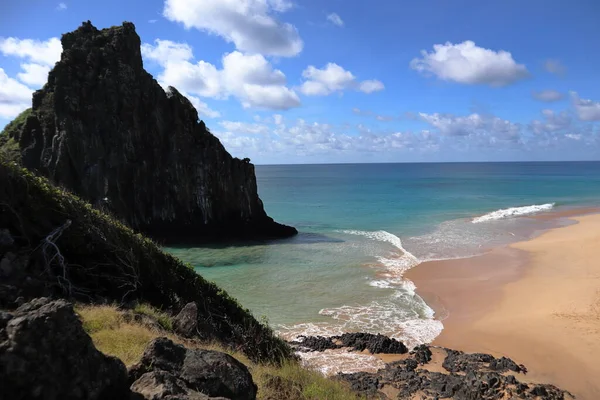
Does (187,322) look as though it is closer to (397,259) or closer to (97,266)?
(97,266)

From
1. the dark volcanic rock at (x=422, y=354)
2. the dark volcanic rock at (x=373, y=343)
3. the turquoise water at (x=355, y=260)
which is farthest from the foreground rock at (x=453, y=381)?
the turquoise water at (x=355, y=260)

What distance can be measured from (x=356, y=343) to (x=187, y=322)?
331 inches

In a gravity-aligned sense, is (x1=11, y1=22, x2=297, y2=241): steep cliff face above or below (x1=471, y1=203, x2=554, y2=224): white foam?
above

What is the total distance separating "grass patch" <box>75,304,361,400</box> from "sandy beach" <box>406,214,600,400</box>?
958cm

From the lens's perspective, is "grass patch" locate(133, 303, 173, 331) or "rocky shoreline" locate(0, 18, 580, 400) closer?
"rocky shoreline" locate(0, 18, 580, 400)

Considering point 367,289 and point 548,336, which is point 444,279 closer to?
point 367,289

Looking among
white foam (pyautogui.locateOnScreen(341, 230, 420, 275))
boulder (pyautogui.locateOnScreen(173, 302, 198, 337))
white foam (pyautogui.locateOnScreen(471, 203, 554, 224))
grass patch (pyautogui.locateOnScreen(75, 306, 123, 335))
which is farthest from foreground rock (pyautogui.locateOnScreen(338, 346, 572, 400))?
white foam (pyautogui.locateOnScreen(471, 203, 554, 224))

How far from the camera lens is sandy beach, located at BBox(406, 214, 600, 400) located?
46.5 ft

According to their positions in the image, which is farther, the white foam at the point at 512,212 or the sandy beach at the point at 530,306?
the white foam at the point at 512,212

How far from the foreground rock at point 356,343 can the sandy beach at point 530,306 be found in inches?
86.7

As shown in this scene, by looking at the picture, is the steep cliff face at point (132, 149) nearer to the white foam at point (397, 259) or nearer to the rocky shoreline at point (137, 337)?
the white foam at point (397, 259)

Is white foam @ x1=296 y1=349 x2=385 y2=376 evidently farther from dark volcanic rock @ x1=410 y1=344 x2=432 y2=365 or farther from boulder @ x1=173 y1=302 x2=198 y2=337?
boulder @ x1=173 y1=302 x2=198 y2=337

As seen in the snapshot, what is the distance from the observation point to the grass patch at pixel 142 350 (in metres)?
6.57

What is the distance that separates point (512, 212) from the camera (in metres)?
54.8
